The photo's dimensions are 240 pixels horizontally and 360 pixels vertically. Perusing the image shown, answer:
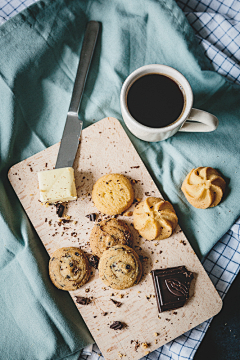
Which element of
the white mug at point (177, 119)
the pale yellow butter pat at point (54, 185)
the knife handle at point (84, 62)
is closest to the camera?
the white mug at point (177, 119)

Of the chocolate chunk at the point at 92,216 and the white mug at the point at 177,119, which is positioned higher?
the white mug at the point at 177,119

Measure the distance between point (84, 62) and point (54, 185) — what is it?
63 cm

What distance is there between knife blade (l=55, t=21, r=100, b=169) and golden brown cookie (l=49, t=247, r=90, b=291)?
403 mm

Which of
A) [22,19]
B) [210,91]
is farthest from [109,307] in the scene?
[22,19]

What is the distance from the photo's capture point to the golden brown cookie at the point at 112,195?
1.28 m

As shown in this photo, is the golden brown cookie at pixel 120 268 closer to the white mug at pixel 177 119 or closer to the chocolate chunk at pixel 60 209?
the chocolate chunk at pixel 60 209

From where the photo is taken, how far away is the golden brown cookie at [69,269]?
1229mm

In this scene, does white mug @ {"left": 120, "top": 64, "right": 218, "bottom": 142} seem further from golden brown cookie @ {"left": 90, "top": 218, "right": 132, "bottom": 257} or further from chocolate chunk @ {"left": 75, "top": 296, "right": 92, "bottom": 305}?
chocolate chunk @ {"left": 75, "top": 296, "right": 92, "bottom": 305}

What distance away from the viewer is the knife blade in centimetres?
134

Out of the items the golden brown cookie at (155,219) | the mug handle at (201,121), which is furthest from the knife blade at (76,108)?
the mug handle at (201,121)

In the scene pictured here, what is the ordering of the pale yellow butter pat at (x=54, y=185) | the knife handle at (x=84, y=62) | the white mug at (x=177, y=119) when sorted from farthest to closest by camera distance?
the knife handle at (x=84, y=62)
the pale yellow butter pat at (x=54, y=185)
the white mug at (x=177, y=119)

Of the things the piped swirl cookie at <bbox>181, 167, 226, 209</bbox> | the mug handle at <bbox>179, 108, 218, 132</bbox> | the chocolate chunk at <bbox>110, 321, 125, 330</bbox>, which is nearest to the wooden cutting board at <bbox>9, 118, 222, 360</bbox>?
the chocolate chunk at <bbox>110, 321, 125, 330</bbox>

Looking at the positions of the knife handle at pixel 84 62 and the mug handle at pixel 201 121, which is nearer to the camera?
the mug handle at pixel 201 121

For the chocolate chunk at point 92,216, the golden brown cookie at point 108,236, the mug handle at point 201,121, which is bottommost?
the golden brown cookie at point 108,236
